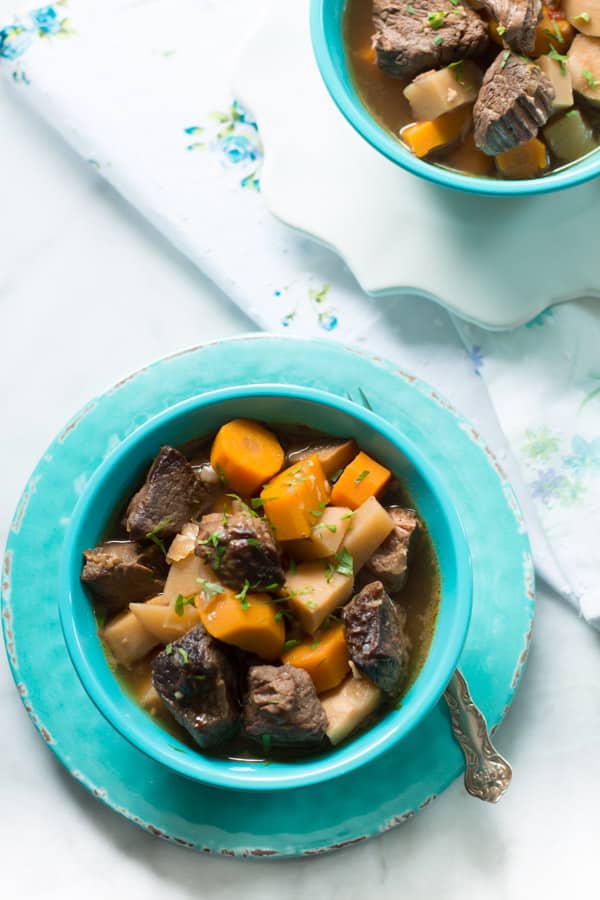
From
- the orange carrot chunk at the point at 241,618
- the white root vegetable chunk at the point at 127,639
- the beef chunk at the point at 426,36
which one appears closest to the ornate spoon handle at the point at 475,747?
the orange carrot chunk at the point at 241,618

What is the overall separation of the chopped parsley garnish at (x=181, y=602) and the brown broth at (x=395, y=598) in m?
0.15

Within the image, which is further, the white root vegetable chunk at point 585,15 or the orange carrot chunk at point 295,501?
the white root vegetable chunk at point 585,15

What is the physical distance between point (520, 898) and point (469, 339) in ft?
5.10

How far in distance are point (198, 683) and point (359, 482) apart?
0.60 m

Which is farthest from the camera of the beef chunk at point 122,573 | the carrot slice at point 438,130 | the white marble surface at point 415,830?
the white marble surface at point 415,830

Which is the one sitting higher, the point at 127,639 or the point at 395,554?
the point at 127,639

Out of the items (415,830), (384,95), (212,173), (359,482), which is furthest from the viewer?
(212,173)

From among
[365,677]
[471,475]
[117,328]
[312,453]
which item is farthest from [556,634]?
[117,328]

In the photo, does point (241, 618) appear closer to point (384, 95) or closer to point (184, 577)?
point (184, 577)

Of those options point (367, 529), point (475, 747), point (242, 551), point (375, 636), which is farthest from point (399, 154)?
point (475, 747)

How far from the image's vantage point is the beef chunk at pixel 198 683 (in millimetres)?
2363

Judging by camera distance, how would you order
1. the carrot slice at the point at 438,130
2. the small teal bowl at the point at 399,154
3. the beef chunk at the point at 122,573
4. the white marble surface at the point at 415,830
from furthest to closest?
the white marble surface at the point at 415,830 → the carrot slice at the point at 438,130 → the small teal bowl at the point at 399,154 → the beef chunk at the point at 122,573

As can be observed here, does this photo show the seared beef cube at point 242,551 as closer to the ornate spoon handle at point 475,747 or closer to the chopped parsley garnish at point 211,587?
the chopped parsley garnish at point 211,587

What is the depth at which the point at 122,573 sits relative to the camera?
2.47m
